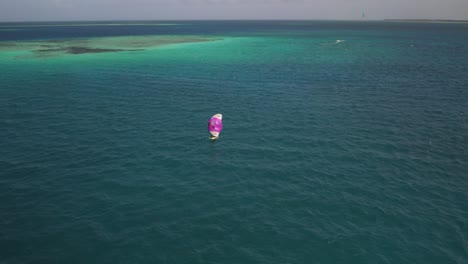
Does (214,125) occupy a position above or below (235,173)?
above

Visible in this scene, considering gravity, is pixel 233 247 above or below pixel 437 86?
below

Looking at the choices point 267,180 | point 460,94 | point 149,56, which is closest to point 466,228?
point 267,180

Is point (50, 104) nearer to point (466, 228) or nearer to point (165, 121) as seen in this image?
point (165, 121)

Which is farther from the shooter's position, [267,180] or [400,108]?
[400,108]

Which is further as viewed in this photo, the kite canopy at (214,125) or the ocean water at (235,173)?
the kite canopy at (214,125)

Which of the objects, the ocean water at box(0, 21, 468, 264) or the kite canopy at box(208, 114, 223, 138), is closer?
the ocean water at box(0, 21, 468, 264)

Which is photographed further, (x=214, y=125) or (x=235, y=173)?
(x=214, y=125)

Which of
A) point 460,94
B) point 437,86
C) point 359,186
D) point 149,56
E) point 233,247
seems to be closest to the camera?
point 233,247

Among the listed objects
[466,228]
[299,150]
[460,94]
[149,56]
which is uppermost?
[149,56]
